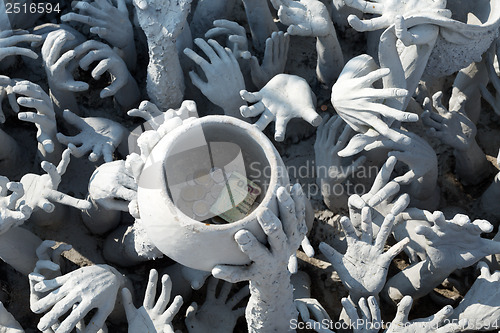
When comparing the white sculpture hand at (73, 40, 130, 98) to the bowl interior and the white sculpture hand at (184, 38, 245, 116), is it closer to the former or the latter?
the white sculpture hand at (184, 38, 245, 116)

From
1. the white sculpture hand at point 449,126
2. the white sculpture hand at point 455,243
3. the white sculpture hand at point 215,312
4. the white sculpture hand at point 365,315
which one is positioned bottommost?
the white sculpture hand at point 215,312

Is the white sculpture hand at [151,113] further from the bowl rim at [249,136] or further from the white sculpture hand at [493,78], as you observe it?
the white sculpture hand at [493,78]

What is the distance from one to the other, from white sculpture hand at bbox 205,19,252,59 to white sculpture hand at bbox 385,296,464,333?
2.54 ft

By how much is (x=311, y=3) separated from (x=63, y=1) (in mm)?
802

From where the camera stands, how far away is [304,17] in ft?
6.30

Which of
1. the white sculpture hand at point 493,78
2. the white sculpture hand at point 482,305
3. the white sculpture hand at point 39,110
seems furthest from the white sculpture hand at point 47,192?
the white sculpture hand at point 493,78

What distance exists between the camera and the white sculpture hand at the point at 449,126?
1933 mm

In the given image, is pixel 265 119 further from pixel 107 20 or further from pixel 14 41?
pixel 14 41

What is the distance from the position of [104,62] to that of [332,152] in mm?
630

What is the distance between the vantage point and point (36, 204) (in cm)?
172

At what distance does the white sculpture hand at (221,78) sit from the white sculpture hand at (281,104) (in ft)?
0.21

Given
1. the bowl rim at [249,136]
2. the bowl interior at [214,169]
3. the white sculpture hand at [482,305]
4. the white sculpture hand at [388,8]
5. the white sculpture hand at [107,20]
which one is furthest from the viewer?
the white sculpture hand at [107,20]

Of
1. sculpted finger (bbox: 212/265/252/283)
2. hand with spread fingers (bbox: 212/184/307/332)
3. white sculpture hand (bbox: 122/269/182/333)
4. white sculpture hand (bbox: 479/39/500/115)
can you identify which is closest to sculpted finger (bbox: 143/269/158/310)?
white sculpture hand (bbox: 122/269/182/333)

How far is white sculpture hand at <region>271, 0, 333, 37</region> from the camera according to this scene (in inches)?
75.2
